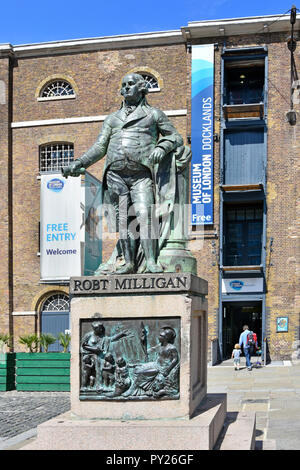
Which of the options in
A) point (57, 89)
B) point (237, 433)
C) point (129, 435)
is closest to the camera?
point (129, 435)

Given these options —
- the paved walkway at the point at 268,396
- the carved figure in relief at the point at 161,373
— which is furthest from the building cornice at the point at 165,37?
the carved figure in relief at the point at 161,373

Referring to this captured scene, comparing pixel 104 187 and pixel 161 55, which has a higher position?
pixel 161 55

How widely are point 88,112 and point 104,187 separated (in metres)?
19.4

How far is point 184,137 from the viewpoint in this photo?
25.3 m

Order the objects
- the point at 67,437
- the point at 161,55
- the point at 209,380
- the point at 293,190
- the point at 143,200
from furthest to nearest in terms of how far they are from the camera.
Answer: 1. the point at 161,55
2. the point at 293,190
3. the point at 209,380
4. the point at 143,200
5. the point at 67,437

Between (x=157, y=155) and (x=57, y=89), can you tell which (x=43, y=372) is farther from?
(x=57, y=89)

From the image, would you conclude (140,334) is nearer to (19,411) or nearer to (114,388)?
(114,388)

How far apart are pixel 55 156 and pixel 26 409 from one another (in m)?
15.8

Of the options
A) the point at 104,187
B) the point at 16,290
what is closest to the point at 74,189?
the point at 16,290

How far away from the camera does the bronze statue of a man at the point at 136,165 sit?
24.3ft

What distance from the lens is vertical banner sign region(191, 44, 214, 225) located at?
2439cm

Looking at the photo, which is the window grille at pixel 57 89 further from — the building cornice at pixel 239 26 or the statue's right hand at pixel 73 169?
the statue's right hand at pixel 73 169

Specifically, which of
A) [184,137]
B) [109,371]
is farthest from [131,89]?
[184,137]

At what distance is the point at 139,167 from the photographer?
7504 millimetres
